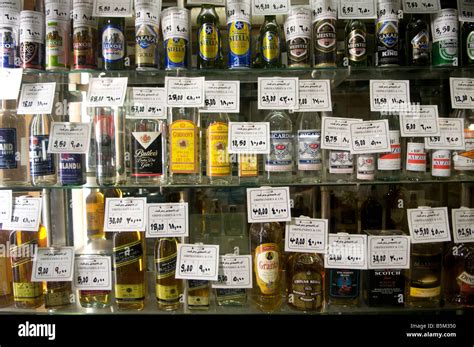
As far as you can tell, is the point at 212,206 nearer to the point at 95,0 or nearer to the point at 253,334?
the point at 253,334

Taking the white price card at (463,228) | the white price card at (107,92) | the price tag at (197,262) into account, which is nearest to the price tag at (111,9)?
the white price card at (107,92)

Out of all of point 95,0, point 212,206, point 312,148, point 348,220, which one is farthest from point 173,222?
point 95,0

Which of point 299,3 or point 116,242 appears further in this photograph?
point 299,3

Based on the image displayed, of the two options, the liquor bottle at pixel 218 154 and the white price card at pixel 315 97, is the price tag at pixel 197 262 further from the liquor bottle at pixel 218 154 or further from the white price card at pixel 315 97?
the white price card at pixel 315 97

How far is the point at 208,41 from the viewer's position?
1.57 m

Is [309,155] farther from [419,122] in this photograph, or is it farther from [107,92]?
[107,92]

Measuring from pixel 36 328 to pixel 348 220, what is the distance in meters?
1.28

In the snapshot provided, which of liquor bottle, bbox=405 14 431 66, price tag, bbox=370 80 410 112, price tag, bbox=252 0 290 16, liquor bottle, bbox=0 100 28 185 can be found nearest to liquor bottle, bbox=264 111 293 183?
price tag, bbox=370 80 410 112

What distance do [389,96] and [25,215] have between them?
1482mm

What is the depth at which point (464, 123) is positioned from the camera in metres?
1.63

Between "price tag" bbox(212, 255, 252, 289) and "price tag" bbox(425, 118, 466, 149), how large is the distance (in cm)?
84

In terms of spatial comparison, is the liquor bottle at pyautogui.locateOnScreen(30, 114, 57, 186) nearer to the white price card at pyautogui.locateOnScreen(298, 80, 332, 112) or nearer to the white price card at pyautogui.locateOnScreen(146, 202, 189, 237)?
the white price card at pyautogui.locateOnScreen(146, 202, 189, 237)

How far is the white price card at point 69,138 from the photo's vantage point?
1531 mm

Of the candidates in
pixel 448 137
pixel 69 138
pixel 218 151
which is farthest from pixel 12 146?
pixel 448 137
